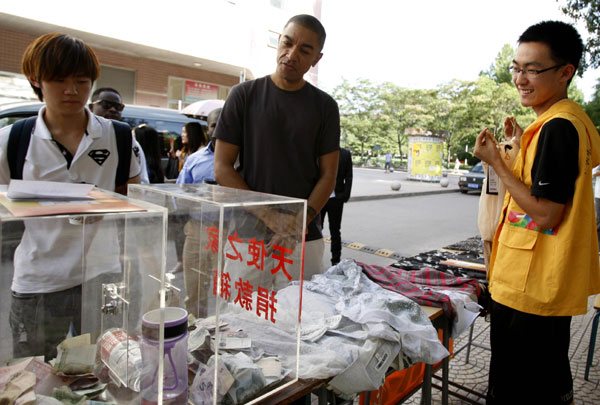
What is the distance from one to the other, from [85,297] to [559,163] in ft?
4.90

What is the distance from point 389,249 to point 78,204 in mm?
5515

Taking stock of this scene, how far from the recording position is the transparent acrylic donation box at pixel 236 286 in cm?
99

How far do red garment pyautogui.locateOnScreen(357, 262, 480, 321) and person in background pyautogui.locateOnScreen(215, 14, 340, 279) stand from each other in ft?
1.60

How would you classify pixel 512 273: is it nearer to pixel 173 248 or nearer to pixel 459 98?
pixel 173 248

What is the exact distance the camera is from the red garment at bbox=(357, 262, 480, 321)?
177cm

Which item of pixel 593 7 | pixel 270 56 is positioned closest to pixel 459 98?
pixel 270 56

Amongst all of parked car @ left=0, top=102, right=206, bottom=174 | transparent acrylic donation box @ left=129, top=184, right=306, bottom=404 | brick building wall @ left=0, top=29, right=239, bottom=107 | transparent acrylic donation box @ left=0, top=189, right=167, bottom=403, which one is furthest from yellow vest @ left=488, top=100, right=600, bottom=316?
brick building wall @ left=0, top=29, right=239, bottom=107

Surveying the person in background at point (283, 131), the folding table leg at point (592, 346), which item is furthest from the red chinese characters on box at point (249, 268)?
the folding table leg at point (592, 346)

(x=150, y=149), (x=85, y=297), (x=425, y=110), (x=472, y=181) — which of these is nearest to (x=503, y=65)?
(x=425, y=110)

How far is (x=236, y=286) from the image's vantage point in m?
1.06

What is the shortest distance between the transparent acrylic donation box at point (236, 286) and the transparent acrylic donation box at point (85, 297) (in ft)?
0.45

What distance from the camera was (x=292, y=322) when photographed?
119 cm

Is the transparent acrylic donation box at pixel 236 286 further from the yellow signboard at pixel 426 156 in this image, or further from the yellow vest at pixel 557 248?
the yellow signboard at pixel 426 156

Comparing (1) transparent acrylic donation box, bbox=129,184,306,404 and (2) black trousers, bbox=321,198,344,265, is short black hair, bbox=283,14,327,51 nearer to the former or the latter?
(1) transparent acrylic donation box, bbox=129,184,306,404
